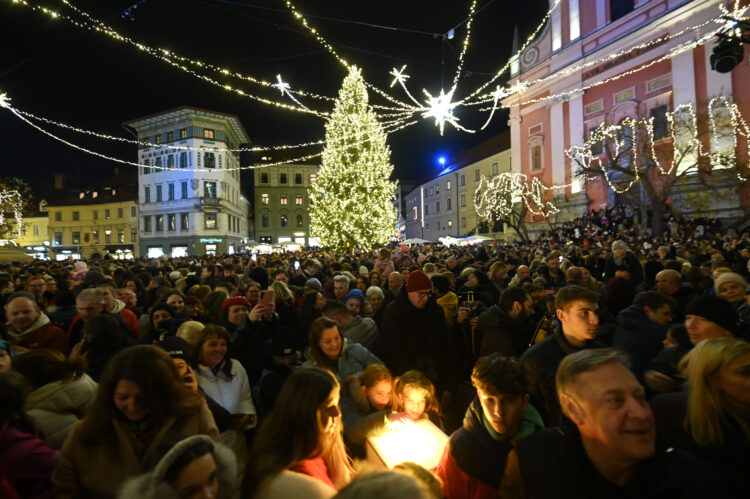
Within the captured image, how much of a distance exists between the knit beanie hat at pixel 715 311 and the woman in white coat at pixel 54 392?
4.26 meters

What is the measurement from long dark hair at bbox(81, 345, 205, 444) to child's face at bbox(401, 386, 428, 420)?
1.35 meters

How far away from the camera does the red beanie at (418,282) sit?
4.66 metres

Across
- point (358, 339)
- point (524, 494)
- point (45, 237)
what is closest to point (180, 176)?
point (45, 237)

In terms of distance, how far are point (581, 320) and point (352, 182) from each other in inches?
934

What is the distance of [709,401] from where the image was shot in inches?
82.3

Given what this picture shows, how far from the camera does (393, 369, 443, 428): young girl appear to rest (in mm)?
2969

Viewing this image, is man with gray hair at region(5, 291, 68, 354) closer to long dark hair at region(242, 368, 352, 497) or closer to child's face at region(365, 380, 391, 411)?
child's face at region(365, 380, 391, 411)

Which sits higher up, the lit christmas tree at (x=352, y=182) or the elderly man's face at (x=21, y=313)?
the lit christmas tree at (x=352, y=182)

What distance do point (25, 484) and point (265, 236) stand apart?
66621 millimetres

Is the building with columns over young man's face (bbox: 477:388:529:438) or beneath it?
over

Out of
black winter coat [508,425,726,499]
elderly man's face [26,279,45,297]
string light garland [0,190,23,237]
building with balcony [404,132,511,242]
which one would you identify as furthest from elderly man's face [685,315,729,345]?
building with balcony [404,132,511,242]

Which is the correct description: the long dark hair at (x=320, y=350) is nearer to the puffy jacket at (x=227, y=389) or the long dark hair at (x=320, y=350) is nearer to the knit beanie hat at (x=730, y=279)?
the puffy jacket at (x=227, y=389)

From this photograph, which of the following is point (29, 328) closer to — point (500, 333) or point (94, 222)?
point (500, 333)

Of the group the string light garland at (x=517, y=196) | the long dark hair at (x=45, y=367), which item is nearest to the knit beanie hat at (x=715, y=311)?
the long dark hair at (x=45, y=367)
